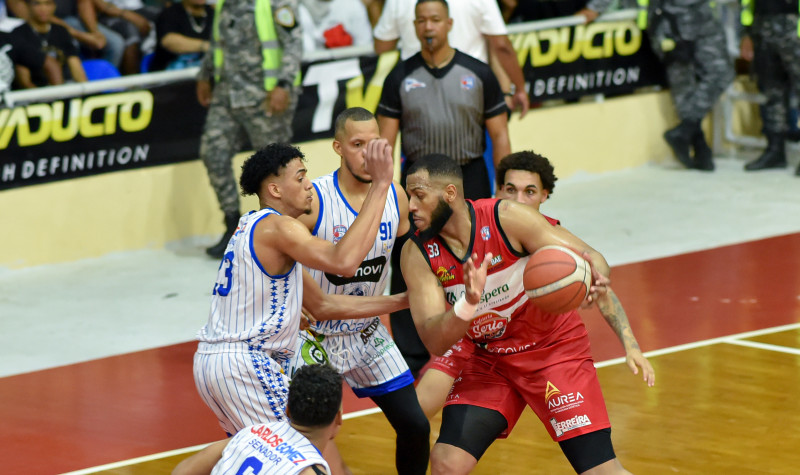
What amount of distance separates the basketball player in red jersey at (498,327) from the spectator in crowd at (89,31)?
6.78m

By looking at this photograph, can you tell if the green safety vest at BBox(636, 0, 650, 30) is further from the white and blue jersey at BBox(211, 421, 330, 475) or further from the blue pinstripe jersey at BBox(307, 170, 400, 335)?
the white and blue jersey at BBox(211, 421, 330, 475)

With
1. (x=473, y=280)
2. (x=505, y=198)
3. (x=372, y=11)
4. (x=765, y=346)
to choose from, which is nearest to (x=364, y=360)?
(x=505, y=198)

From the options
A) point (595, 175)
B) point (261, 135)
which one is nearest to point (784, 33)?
point (595, 175)

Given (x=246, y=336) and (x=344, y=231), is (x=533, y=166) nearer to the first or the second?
(x=344, y=231)

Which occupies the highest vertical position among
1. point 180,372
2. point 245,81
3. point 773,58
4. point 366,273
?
point 366,273

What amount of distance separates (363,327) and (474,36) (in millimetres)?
3480

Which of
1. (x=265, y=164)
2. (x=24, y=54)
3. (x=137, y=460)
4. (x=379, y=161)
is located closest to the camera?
(x=379, y=161)

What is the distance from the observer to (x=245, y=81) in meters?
10.4

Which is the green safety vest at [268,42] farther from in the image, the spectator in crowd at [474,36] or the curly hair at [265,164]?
the curly hair at [265,164]

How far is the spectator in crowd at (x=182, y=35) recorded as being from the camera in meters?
11.3

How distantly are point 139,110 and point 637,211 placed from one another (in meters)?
4.87

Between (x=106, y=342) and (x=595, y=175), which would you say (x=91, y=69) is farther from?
(x=595, y=175)

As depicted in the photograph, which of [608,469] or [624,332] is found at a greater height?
[624,332]

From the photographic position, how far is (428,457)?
5938 millimetres
